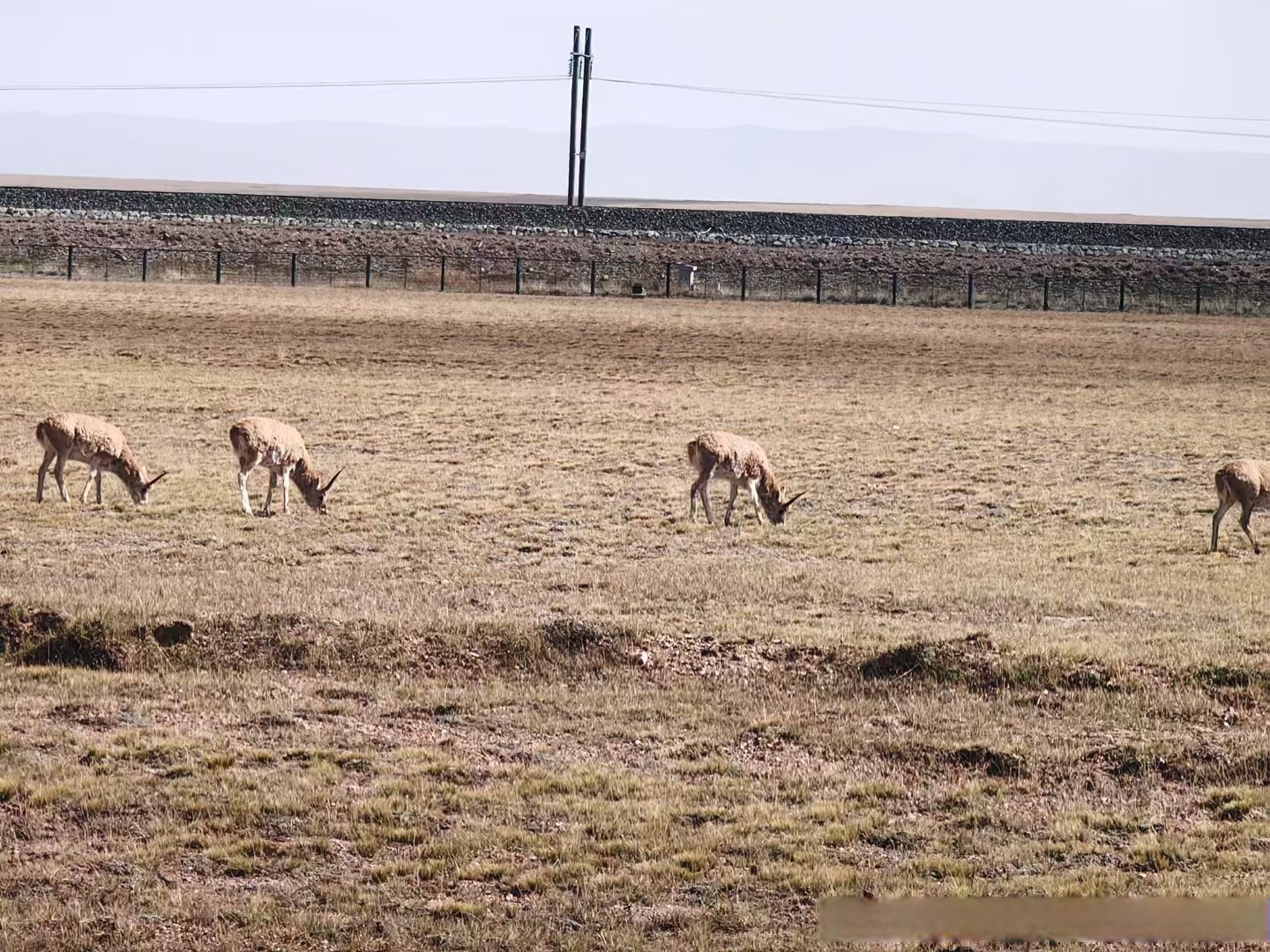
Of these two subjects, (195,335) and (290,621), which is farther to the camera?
(195,335)

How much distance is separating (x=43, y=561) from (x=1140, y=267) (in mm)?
70579

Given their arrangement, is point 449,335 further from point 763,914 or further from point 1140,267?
point 1140,267

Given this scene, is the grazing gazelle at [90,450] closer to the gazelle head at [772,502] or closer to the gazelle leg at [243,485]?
the gazelle leg at [243,485]

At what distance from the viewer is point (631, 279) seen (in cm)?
6712

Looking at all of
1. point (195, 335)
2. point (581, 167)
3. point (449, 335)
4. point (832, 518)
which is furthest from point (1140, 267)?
point (832, 518)

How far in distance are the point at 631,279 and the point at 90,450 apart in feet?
163

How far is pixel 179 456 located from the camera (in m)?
22.6

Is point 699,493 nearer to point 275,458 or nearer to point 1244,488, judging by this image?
point 275,458

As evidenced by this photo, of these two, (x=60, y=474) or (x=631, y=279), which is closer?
(x=60, y=474)

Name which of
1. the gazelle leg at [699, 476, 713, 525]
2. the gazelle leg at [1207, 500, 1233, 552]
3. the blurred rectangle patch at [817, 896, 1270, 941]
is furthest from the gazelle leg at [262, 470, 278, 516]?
the blurred rectangle patch at [817, 896, 1270, 941]

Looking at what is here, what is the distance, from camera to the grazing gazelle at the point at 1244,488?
17.1m

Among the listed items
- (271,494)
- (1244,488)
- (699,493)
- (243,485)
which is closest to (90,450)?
(243,485)

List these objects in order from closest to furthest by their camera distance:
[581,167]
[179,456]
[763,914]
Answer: [763,914]
[179,456]
[581,167]

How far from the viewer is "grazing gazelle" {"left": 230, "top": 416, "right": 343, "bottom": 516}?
18109 millimetres
